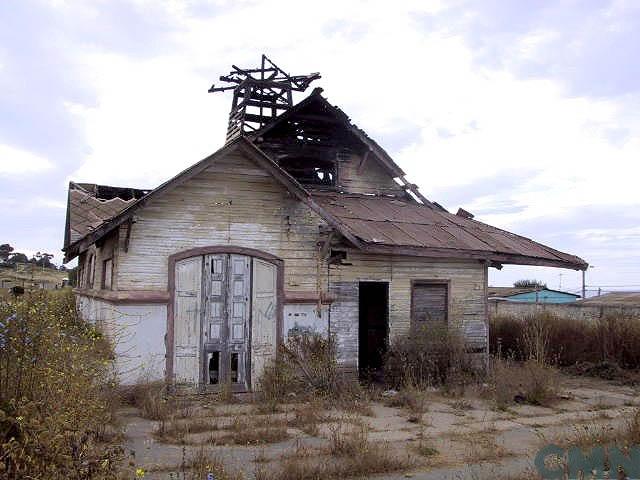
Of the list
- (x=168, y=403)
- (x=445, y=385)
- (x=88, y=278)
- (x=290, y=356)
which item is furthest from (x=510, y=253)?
(x=88, y=278)

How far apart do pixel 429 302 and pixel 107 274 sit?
659 centimetres

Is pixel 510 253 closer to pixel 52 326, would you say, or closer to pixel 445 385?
pixel 445 385

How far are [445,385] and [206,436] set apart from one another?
583 centimetres

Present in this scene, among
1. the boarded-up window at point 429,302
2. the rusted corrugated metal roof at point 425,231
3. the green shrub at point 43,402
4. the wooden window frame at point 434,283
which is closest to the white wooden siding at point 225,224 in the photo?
the rusted corrugated metal roof at point 425,231

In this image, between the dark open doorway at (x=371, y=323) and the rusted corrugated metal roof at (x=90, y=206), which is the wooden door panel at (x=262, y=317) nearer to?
the rusted corrugated metal roof at (x=90, y=206)

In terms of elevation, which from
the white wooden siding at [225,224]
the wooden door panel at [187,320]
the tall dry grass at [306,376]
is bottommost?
the tall dry grass at [306,376]

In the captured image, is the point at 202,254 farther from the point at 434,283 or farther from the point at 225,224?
the point at 434,283

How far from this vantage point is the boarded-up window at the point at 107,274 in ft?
36.7

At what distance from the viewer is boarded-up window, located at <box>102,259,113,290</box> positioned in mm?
11172

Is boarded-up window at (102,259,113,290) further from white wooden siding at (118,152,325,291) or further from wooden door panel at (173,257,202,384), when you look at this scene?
wooden door panel at (173,257,202,384)

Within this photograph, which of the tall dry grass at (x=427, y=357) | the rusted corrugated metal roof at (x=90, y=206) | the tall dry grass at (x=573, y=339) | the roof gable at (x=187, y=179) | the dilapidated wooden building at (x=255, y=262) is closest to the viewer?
the roof gable at (x=187, y=179)

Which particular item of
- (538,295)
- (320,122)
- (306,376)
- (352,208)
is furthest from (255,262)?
(538,295)

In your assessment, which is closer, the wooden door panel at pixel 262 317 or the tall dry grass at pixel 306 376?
the tall dry grass at pixel 306 376

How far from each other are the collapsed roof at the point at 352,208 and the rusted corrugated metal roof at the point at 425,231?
0.02 metres
